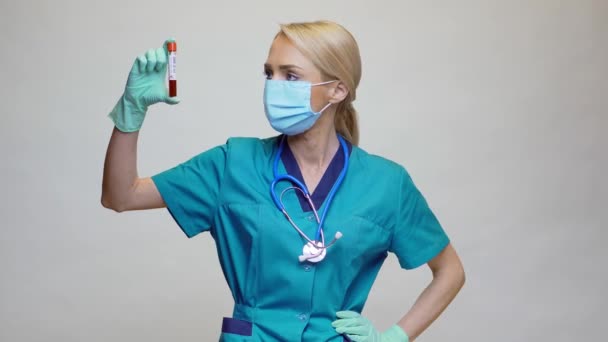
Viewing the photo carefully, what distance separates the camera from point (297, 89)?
324cm

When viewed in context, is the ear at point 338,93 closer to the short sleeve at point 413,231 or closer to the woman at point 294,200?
the woman at point 294,200

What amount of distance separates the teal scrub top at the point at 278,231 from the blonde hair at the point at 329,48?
0.21 meters

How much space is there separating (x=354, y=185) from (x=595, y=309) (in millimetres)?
2165

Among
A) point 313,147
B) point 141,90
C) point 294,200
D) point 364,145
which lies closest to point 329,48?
point 313,147

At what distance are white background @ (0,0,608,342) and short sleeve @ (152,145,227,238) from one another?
1.43 meters

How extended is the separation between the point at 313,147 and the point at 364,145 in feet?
5.24

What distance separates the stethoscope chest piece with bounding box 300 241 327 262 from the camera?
3.19 m

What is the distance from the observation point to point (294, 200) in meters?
3.28

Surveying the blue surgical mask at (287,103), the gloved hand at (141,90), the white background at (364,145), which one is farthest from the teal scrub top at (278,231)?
the white background at (364,145)

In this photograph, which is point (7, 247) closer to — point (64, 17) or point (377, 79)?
point (64, 17)

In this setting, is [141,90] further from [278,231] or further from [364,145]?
[364,145]

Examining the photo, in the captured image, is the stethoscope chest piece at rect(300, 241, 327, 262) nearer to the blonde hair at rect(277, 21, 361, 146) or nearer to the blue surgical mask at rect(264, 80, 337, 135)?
the blue surgical mask at rect(264, 80, 337, 135)

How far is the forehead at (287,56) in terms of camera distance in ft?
10.6

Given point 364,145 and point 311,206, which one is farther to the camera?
point 364,145
